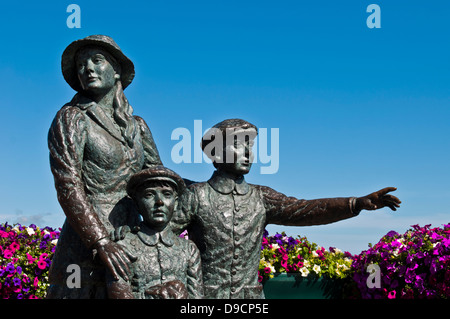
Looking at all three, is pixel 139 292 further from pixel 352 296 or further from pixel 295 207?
pixel 352 296

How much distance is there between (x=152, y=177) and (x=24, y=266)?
14.1ft

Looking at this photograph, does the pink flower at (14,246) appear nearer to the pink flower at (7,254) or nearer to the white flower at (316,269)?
the pink flower at (7,254)

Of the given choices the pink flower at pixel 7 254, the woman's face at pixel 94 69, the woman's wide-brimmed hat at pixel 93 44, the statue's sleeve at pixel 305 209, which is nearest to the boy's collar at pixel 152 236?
the statue's sleeve at pixel 305 209

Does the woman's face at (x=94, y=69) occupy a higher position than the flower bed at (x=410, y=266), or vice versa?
the woman's face at (x=94, y=69)

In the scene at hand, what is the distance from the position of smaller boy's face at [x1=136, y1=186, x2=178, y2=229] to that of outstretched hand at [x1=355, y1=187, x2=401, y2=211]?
161cm

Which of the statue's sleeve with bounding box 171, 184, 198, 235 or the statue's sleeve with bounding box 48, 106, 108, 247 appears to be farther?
the statue's sleeve with bounding box 171, 184, 198, 235

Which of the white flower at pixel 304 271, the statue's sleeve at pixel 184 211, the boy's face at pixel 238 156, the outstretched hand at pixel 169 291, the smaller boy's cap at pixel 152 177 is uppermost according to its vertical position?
the boy's face at pixel 238 156

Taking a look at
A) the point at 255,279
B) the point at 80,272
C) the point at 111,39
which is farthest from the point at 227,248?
the point at 111,39

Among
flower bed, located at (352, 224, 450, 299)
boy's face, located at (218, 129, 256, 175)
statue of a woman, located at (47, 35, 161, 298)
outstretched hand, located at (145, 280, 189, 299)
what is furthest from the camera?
flower bed, located at (352, 224, 450, 299)

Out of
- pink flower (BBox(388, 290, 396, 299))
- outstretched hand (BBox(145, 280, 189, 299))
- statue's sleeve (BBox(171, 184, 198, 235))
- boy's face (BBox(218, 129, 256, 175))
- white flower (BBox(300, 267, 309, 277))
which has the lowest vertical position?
pink flower (BBox(388, 290, 396, 299))

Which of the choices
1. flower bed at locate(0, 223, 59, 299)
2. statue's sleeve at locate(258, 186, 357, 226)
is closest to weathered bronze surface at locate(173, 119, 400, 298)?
statue's sleeve at locate(258, 186, 357, 226)

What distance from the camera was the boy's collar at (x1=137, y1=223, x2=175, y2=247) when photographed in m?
4.29

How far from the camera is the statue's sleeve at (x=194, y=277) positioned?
170 inches

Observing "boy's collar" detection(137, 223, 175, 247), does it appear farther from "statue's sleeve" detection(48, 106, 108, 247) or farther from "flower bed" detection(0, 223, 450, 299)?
"flower bed" detection(0, 223, 450, 299)
